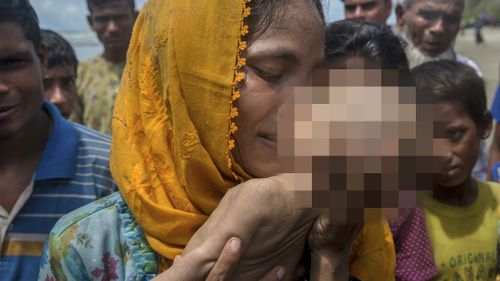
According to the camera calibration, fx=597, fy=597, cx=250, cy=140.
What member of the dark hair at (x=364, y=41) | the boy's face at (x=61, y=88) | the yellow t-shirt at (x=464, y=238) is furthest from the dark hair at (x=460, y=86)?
the boy's face at (x=61, y=88)

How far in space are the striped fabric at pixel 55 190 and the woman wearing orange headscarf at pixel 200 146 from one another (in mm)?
490

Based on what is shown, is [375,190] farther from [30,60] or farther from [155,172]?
[30,60]

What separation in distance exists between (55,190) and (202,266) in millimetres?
1045

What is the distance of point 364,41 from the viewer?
A: 1.86m

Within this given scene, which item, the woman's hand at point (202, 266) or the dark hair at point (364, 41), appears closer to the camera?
the woman's hand at point (202, 266)

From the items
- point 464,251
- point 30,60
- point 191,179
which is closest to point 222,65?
point 191,179

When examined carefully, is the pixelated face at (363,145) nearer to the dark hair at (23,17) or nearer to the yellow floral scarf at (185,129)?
the yellow floral scarf at (185,129)

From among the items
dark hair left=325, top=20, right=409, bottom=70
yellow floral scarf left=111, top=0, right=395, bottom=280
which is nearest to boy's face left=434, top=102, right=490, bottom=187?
dark hair left=325, top=20, right=409, bottom=70

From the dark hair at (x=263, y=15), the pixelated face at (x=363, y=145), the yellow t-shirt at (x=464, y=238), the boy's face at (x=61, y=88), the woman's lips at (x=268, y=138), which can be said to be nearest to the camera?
the pixelated face at (x=363, y=145)

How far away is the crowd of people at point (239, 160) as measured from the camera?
0.84 meters

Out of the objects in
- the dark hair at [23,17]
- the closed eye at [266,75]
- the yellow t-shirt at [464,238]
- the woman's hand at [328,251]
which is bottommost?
the yellow t-shirt at [464,238]

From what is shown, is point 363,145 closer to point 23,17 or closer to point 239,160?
point 239,160

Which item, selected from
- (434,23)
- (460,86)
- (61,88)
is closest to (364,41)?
(460,86)

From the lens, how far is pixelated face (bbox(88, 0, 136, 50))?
12.5ft
